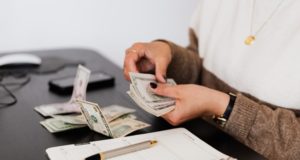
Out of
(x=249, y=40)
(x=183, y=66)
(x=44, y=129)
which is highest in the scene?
(x=249, y=40)

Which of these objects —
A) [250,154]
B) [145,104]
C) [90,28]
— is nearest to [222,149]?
[250,154]

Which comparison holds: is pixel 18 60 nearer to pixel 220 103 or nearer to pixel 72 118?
pixel 72 118

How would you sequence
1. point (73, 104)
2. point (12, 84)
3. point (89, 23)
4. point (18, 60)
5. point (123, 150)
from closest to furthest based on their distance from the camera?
point (123, 150), point (73, 104), point (12, 84), point (18, 60), point (89, 23)

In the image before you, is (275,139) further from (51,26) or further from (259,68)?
(51,26)

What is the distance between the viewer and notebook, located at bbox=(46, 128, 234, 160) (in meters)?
0.65

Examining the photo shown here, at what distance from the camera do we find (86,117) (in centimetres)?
76

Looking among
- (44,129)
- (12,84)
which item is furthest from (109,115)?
(12,84)

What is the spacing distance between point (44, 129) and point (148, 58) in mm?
335

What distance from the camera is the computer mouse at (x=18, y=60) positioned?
1106mm

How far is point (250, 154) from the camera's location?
0.72 meters

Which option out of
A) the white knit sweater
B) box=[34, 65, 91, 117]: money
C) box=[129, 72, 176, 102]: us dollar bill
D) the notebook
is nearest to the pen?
the notebook

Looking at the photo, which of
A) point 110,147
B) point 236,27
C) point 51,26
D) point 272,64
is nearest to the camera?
point 110,147

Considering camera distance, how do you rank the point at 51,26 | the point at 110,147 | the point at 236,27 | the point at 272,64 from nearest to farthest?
the point at 110,147 < the point at 272,64 < the point at 236,27 < the point at 51,26

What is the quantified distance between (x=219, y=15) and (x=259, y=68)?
0.79ft
